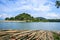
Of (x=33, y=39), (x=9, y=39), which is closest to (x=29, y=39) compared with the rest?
(x=33, y=39)

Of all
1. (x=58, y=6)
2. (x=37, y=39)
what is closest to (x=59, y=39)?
(x=37, y=39)

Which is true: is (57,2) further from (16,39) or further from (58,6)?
(16,39)

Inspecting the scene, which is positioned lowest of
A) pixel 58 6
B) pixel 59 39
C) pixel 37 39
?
pixel 59 39

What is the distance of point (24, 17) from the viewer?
3478 cm

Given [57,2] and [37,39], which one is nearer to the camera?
[37,39]

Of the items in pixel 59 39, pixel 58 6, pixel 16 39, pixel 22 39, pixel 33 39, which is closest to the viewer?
pixel 16 39

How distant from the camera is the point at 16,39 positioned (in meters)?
3.18

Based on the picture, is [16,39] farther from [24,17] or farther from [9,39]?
[24,17]

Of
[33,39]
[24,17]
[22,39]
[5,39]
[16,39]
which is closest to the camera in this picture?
[5,39]

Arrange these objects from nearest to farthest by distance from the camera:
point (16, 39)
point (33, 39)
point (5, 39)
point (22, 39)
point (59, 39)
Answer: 1. point (5, 39)
2. point (16, 39)
3. point (22, 39)
4. point (33, 39)
5. point (59, 39)

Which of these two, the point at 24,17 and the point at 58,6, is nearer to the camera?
the point at 58,6

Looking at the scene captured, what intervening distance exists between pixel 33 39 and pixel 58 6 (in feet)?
28.8

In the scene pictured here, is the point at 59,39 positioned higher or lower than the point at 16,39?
lower

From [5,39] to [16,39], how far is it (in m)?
0.31
